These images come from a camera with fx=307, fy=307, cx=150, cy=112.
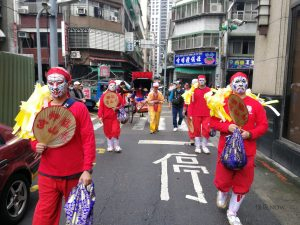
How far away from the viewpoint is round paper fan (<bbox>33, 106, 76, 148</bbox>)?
9.31ft

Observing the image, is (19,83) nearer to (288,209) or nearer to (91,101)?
(288,209)

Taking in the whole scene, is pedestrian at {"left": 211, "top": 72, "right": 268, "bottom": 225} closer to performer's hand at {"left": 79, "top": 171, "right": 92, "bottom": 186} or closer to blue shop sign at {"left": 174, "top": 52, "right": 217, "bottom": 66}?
performer's hand at {"left": 79, "top": 171, "right": 92, "bottom": 186}

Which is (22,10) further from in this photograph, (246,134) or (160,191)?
(246,134)

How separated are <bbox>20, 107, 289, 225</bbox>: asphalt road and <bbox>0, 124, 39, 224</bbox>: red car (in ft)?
0.75

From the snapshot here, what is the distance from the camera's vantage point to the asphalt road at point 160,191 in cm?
406

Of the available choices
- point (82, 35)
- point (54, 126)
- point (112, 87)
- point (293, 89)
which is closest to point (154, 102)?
point (112, 87)

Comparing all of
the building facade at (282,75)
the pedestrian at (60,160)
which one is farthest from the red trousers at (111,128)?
the pedestrian at (60,160)

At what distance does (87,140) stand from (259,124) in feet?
7.22

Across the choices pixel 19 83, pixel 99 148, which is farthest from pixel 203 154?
pixel 19 83

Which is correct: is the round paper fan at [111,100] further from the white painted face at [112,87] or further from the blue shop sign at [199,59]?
the blue shop sign at [199,59]

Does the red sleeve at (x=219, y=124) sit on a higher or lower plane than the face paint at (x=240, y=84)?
lower

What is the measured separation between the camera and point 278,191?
203 inches

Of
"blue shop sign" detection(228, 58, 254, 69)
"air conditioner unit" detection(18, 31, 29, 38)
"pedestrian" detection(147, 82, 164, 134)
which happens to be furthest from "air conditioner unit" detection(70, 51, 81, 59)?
"pedestrian" detection(147, 82, 164, 134)

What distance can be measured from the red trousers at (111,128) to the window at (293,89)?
13.1ft
